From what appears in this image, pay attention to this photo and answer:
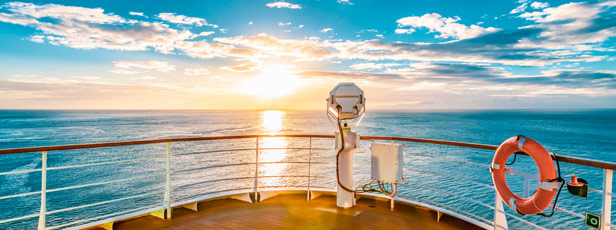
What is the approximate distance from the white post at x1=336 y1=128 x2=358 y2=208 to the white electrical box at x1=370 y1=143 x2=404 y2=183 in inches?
8.3

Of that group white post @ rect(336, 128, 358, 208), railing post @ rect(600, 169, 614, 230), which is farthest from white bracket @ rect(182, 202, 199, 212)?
railing post @ rect(600, 169, 614, 230)

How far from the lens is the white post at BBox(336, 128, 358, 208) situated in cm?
287

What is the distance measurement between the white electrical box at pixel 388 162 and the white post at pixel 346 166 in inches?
8.3

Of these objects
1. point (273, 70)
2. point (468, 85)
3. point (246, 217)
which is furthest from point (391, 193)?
point (468, 85)

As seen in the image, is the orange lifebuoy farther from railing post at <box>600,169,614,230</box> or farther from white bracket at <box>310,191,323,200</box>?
white bracket at <box>310,191,323,200</box>

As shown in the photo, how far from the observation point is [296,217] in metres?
2.79

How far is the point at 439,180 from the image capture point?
14180mm

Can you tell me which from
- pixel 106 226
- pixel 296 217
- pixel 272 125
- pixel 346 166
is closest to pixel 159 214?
pixel 106 226

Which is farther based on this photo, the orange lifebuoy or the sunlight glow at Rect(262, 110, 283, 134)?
the sunlight glow at Rect(262, 110, 283, 134)

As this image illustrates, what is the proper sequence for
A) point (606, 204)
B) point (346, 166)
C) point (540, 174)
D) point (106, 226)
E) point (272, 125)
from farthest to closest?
1. point (272, 125)
2. point (346, 166)
3. point (106, 226)
4. point (540, 174)
5. point (606, 204)

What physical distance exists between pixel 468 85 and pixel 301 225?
3778 centimetres

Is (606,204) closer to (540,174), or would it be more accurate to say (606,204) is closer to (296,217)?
(540,174)

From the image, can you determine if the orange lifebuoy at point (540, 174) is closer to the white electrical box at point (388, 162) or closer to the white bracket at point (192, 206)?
the white electrical box at point (388, 162)

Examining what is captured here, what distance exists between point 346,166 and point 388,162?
399 mm
